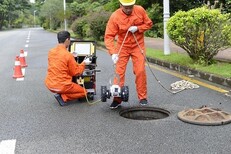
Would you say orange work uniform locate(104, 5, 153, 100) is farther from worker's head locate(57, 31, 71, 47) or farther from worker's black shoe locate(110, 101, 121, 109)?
worker's head locate(57, 31, 71, 47)

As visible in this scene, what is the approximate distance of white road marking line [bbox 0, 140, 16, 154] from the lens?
418 cm

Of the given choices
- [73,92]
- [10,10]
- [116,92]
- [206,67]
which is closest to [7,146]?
[116,92]

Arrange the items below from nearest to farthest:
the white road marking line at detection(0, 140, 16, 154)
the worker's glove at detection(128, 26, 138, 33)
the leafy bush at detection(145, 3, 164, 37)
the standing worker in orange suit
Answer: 1. the white road marking line at detection(0, 140, 16, 154)
2. the worker's glove at detection(128, 26, 138, 33)
3. the standing worker in orange suit
4. the leafy bush at detection(145, 3, 164, 37)

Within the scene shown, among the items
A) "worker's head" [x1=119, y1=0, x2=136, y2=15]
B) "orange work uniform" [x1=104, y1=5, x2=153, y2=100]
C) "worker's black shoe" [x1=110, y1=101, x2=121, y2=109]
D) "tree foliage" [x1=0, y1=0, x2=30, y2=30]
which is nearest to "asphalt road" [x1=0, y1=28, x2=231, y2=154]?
"worker's black shoe" [x1=110, y1=101, x2=121, y2=109]

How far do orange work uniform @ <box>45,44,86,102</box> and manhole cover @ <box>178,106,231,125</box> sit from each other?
190cm

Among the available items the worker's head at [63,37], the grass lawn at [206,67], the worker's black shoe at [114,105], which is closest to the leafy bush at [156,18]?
the grass lawn at [206,67]

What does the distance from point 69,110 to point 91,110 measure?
0.35 meters

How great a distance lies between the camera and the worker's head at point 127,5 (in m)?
5.79

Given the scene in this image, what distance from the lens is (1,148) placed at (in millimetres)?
4273

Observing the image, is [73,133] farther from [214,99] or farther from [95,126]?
[214,99]

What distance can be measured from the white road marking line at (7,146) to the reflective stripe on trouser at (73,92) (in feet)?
6.51

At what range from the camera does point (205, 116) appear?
16.9 ft

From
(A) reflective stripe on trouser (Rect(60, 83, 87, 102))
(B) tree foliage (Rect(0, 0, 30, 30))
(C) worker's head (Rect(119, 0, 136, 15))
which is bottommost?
(A) reflective stripe on trouser (Rect(60, 83, 87, 102))

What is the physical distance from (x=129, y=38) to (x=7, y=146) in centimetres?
265
